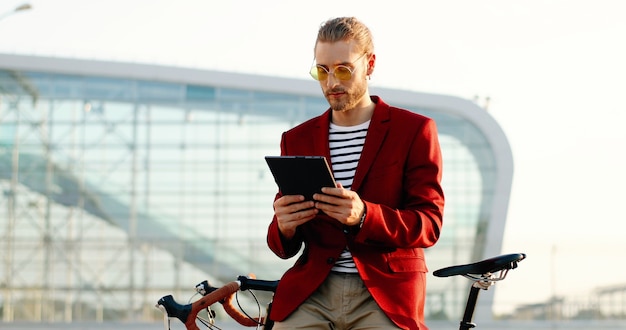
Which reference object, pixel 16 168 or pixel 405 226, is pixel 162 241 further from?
pixel 405 226

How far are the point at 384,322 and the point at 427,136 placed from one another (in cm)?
61

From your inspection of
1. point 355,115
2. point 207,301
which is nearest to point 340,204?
point 355,115

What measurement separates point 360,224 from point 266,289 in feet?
2.65

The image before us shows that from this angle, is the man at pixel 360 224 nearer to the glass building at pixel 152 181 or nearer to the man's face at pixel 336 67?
the man's face at pixel 336 67

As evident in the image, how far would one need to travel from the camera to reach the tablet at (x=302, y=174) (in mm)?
3525

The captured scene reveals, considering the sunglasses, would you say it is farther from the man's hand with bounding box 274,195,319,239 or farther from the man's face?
the man's hand with bounding box 274,195,319,239

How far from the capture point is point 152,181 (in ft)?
117

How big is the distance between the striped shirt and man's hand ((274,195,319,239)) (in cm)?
27

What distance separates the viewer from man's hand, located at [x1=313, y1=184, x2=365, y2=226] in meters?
3.56

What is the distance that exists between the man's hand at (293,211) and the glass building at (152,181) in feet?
101

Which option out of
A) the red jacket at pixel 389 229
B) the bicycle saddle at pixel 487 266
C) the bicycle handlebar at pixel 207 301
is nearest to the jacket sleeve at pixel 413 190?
the red jacket at pixel 389 229

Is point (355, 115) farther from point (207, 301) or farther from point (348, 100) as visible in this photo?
point (207, 301)

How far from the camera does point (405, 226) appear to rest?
372 cm

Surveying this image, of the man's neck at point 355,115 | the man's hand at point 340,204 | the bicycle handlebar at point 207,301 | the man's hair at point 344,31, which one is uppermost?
the man's hair at point 344,31
